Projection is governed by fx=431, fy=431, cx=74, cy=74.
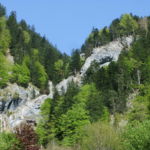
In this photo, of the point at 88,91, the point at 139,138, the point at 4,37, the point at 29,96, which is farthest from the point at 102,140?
the point at 4,37

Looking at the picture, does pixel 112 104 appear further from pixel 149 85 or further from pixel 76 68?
pixel 76 68

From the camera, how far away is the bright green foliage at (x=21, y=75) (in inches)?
4574

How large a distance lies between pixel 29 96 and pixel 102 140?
65.9 m

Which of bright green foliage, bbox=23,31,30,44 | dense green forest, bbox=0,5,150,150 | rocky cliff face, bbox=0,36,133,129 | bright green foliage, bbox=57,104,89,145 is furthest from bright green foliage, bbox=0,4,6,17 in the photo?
bright green foliage, bbox=57,104,89,145

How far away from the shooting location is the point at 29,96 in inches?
4491

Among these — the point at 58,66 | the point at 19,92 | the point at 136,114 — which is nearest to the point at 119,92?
the point at 136,114

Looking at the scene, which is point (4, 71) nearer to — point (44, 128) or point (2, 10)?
point (44, 128)

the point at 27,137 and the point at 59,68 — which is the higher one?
the point at 59,68

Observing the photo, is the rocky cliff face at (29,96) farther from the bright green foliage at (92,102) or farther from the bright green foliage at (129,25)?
the bright green foliage at (92,102)

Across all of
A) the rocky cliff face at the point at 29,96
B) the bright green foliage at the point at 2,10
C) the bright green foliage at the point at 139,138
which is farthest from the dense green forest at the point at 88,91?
the rocky cliff face at the point at 29,96

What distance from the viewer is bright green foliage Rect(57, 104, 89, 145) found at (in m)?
67.0

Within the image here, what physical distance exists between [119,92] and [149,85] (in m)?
6.31

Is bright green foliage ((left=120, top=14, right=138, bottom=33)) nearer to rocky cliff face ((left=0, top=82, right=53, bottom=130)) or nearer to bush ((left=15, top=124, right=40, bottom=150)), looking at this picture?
rocky cliff face ((left=0, top=82, right=53, bottom=130))

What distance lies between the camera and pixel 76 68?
4862 inches
